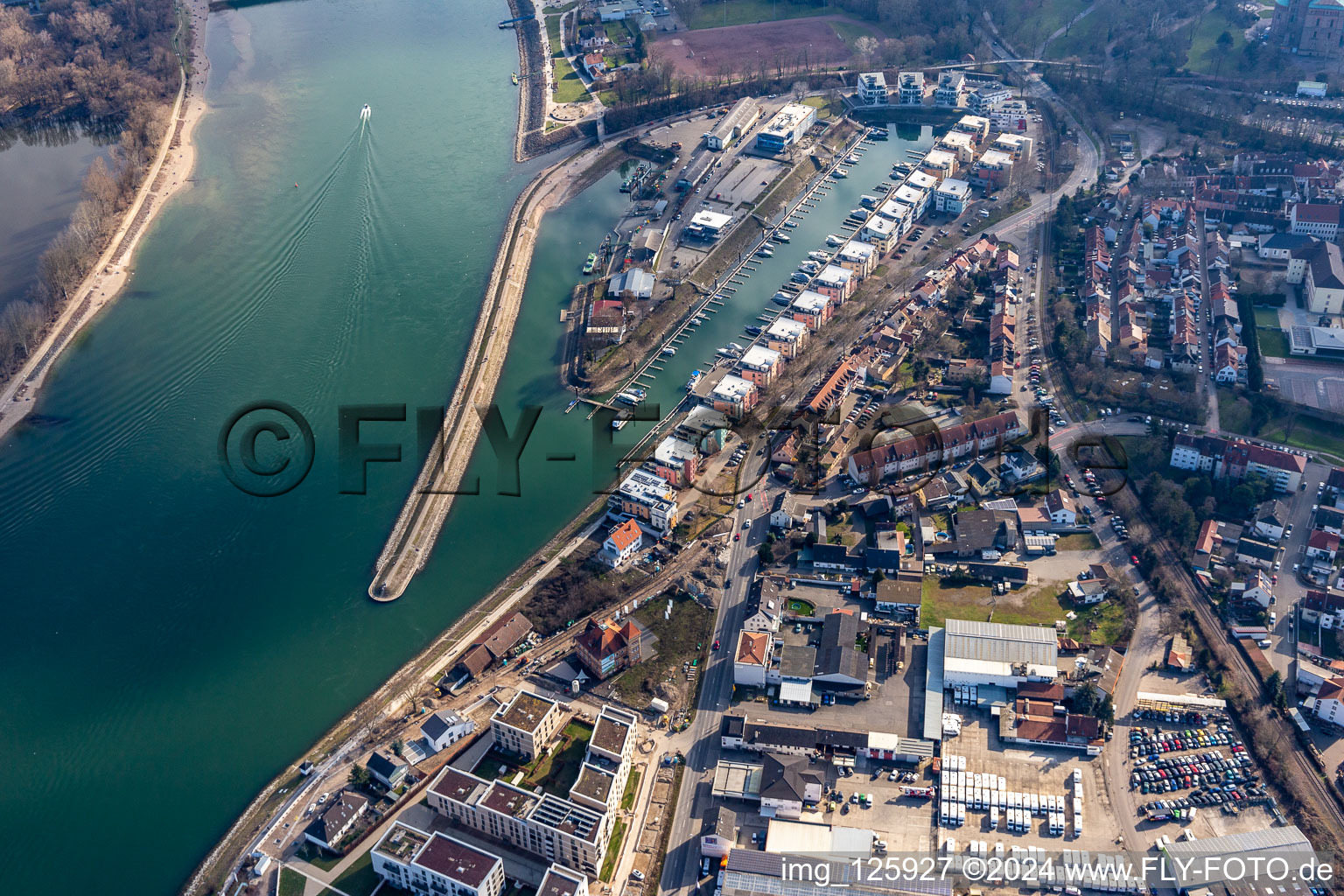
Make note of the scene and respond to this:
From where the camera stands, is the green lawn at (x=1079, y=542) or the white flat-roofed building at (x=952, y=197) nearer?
the green lawn at (x=1079, y=542)

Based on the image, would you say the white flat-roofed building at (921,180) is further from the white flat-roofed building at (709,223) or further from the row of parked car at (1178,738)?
the row of parked car at (1178,738)

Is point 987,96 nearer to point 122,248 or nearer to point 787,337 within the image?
point 787,337

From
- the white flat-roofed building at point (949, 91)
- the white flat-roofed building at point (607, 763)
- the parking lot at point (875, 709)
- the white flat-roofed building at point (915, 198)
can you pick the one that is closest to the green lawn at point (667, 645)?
the white flat-roofed building at point (607, 763)

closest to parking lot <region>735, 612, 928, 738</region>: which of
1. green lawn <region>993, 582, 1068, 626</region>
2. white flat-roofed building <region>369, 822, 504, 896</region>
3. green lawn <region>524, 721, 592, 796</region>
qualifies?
green lawn <region>993, 582, 1068, 626</region>

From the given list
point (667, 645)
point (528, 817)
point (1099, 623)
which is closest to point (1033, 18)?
point (1099, 623)

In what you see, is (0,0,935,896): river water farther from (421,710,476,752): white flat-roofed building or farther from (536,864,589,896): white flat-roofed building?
(536,864,589,896): white flat-roofed building

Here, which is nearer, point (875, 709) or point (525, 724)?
point (525, 724)

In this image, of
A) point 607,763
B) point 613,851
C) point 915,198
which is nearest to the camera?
point 613,851
